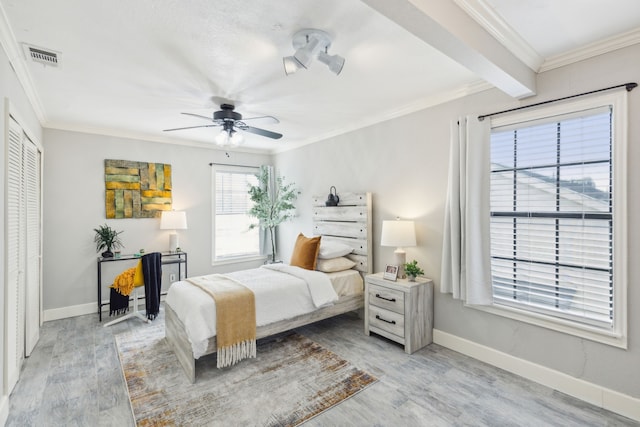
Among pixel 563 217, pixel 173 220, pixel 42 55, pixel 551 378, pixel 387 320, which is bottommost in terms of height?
pixel 551 378

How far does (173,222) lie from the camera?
15.4ft

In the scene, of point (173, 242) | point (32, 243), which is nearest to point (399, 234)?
point (173, 242)

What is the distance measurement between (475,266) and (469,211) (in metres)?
0.50

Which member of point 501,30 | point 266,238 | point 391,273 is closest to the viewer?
point 501,30

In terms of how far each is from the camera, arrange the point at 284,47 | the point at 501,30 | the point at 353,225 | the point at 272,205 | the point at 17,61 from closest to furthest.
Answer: the point at 501,30, the point at 284,47, the point at 17,61, the point at 353,225, the point at 272,205

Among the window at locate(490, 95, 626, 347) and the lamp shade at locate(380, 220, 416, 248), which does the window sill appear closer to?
the window at locate(490, 95, 626, 347)

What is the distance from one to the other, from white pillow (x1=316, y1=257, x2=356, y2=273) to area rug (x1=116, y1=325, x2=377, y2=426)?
2.92 ft

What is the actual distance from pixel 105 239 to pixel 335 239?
3.14m

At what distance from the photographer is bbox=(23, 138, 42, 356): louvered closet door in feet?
9.91

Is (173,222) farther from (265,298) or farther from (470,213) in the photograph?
(470,213)

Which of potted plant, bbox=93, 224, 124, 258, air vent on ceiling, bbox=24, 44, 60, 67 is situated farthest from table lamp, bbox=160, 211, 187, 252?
air vent on ceiling, bbox=24, 44, 60, 67

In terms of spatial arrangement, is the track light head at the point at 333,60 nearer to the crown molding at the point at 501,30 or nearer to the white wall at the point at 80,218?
the crown molding at the point at 501,30

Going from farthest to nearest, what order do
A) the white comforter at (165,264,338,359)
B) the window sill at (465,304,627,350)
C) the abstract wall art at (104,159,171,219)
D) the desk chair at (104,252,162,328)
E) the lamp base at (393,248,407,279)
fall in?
the abstract wall art at (104,159,171,219)
the desk chair at (104,252,162,328)
the lamp base at (393,248,407,279)
the white comforter at (165,264,338,359)
the window sill at (465,304,627,350)

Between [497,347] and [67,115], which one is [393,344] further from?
[67,115]
